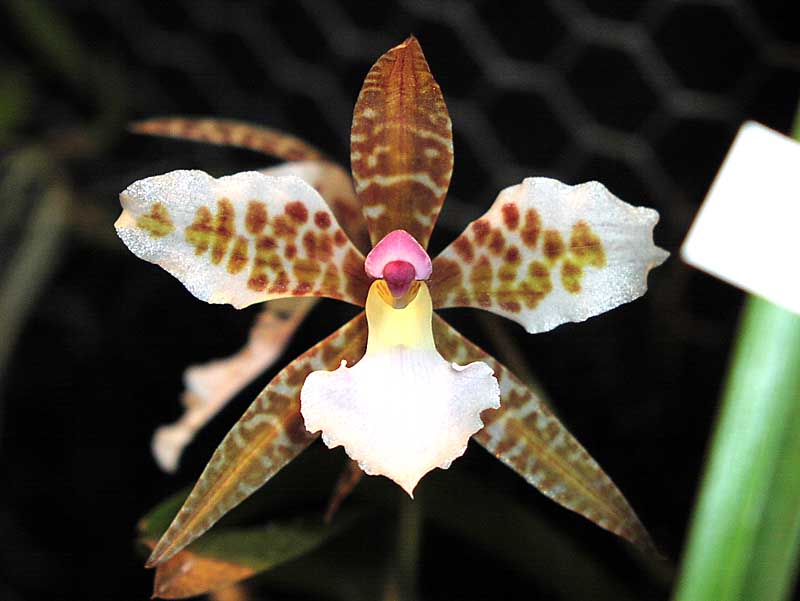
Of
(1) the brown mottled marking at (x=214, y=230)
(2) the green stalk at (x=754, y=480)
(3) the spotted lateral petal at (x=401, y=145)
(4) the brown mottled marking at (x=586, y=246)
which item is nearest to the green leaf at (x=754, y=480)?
(2) the green stalk at (x=754, y=480)

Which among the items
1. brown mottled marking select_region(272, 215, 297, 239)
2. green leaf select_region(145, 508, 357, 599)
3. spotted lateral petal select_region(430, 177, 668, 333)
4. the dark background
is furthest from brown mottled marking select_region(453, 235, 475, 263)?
the dark background

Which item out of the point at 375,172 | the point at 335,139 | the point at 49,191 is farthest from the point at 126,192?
the point at 335,139

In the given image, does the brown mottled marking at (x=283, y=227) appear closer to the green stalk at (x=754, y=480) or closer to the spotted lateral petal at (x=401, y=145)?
the spotted lateral petal at (x=401, y=145)

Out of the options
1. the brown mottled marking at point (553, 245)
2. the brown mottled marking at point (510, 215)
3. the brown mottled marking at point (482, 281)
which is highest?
the brown mottled marking at point (510, 215)

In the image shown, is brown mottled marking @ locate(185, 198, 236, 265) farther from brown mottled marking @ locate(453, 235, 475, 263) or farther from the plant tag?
the plant tag

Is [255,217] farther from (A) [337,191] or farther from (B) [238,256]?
(A) [337,191]

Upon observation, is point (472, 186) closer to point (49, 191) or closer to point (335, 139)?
point (335, 139)
